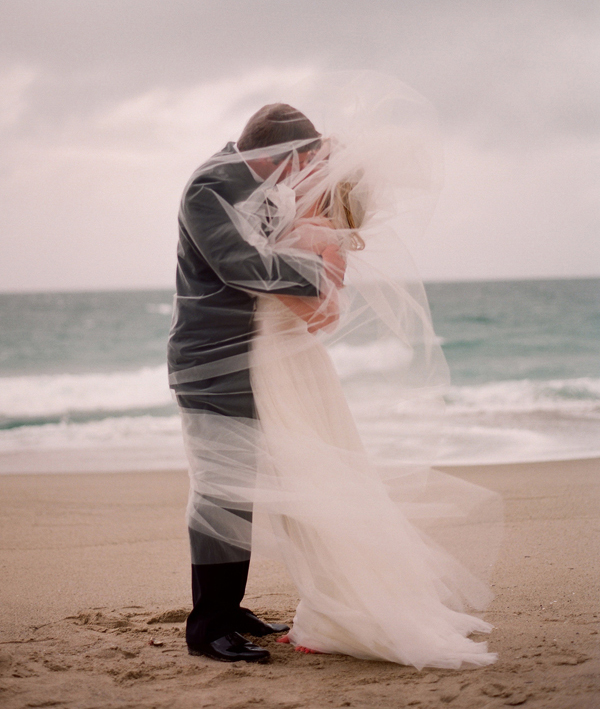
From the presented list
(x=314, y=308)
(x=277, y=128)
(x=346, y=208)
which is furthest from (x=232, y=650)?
(x=277, y=128)

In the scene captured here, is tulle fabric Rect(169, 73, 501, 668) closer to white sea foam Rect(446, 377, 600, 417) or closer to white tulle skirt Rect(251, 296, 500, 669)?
white tulle skirt Rect(251, 296, 500, 669)

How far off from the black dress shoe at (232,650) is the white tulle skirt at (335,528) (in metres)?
0.18

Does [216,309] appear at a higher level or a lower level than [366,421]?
higher

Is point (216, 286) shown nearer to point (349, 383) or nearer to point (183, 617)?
point (349, 383)

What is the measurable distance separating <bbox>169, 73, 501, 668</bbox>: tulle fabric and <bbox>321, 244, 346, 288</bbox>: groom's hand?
0.7 inches

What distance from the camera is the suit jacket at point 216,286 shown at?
86.1 inches

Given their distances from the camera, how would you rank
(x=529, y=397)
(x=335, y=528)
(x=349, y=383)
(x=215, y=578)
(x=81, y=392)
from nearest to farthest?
(x=335, y=528) → (x=215, y=578) → (x=349, y=383) → (x=529, y=397) → (x=81, y=392)

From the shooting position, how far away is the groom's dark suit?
2193 mm

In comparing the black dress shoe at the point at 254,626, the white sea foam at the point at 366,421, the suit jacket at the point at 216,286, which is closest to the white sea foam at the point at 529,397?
the white sea foam at the point at 366,421

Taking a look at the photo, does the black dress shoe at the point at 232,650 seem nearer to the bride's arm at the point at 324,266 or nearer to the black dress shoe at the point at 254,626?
the black dress shoe at the point at 254,626

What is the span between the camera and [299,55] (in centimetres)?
810

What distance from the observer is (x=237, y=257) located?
2.17 m

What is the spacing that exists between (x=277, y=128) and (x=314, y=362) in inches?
32.1

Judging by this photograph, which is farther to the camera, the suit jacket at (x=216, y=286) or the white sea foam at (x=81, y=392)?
the white sea foam at (x=81, y=392)
